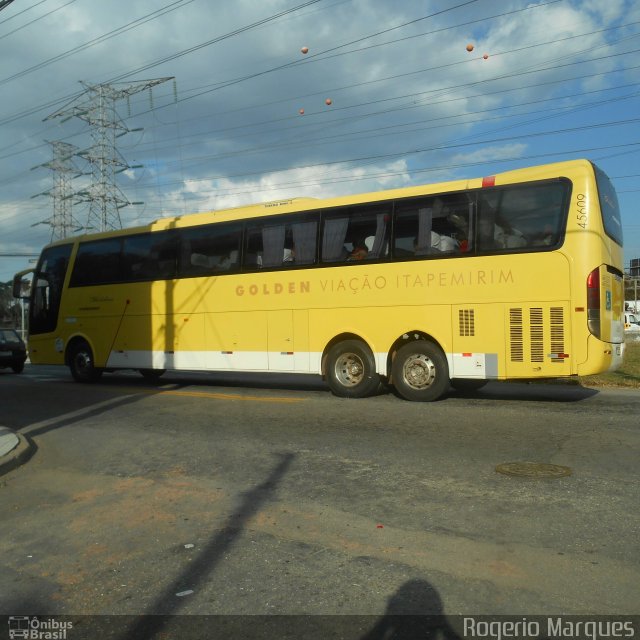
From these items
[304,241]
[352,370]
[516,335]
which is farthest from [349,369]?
[516,335]

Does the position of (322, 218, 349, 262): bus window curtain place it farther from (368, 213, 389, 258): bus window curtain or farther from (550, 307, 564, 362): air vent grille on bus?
(550, 307, 564, 362): air vent grille on bus

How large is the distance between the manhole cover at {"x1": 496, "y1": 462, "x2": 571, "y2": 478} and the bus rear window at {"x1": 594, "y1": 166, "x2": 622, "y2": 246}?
502 cm

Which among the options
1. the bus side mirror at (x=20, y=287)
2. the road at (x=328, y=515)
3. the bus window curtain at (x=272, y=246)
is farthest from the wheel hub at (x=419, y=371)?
the bus side mirror at (x=20, y=287)

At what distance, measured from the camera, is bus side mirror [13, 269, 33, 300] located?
17812 mm

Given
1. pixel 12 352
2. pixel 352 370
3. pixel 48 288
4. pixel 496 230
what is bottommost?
pixel 12 352

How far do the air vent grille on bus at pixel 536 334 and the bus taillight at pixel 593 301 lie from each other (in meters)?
0.72

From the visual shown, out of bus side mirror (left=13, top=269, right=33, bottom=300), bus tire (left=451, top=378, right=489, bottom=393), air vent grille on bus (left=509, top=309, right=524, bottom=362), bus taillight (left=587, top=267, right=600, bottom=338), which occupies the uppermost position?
bus side mirror (left=13, top=269, right=33, bottom=300)

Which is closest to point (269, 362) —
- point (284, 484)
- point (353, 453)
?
point (353, 453)

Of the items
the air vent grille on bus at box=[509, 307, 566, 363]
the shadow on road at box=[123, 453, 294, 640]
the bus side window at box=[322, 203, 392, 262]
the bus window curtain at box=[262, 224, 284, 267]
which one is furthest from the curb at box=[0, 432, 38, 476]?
the air vent grille on bus at box=[509, 307, 566, 363]

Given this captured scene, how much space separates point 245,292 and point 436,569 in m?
9.79

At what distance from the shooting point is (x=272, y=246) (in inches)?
514

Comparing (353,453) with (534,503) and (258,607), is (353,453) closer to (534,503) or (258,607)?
(534,503)

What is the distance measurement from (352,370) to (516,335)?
127 inches

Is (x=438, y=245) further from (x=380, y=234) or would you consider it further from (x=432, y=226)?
(x=380, y=234)
